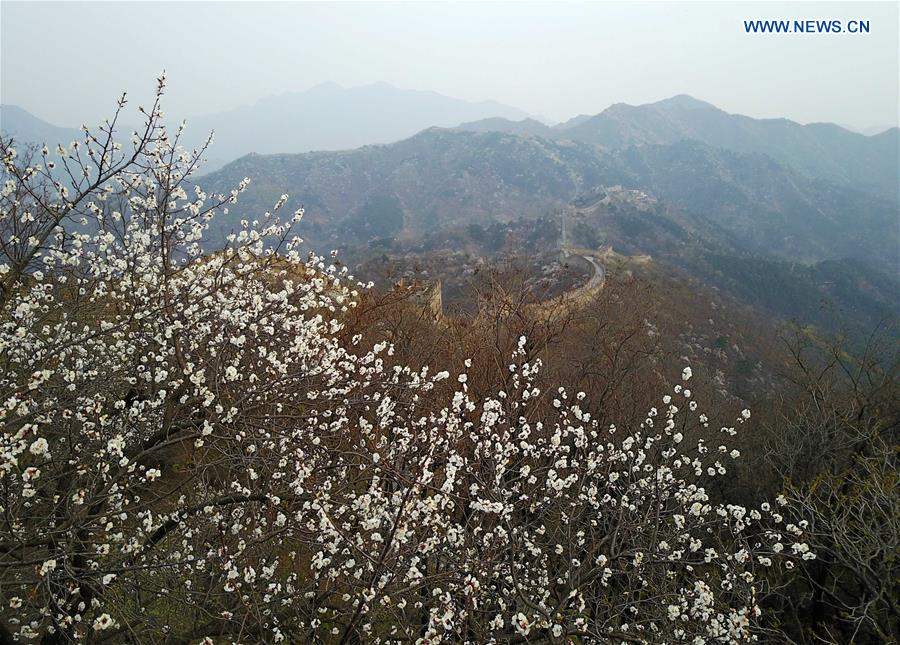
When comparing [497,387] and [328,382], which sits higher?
[328,382]

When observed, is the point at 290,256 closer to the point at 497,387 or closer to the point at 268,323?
the point at 268,323

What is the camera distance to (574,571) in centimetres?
682

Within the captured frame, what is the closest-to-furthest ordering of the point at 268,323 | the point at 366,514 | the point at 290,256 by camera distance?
the point at 366,514 < the point at 268,323 < the point at 290,256

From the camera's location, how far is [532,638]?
245 inches

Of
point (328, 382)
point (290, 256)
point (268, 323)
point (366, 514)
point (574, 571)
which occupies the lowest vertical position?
point (574, 571)

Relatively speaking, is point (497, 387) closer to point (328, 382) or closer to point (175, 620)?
point (328, 382)

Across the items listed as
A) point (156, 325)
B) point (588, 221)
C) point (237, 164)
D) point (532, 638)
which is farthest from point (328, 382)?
point (237, 164)

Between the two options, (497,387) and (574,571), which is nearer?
(574,571)

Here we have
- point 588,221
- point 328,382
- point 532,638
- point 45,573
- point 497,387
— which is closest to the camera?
point 45,573

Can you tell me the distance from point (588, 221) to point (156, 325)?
4845 inches

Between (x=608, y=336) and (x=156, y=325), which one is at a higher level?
(x=156, y=325)

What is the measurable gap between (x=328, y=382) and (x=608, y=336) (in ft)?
56.8

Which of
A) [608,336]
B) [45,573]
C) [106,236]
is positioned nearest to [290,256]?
[106,236]

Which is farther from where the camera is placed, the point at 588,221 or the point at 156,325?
the point at 588,221
